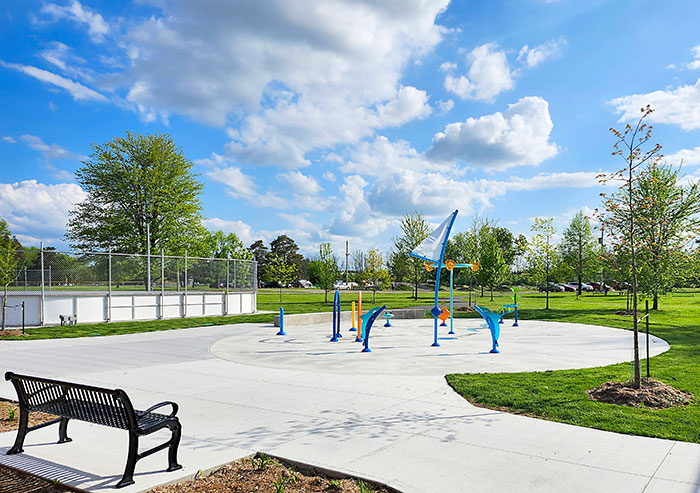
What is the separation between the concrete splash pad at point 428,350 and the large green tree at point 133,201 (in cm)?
2253

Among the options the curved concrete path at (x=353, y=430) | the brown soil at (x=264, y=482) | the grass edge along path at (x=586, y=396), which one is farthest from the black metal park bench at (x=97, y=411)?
the grass edge along path at (x=586, y=396)

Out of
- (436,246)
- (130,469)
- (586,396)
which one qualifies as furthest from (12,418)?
(436,246)

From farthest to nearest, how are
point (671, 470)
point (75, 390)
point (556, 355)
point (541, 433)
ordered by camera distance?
point (556, 355), point (541, 433), point (75, 390), point (671, 470)

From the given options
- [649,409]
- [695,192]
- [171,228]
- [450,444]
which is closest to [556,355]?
[649,409]

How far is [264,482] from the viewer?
4574mm

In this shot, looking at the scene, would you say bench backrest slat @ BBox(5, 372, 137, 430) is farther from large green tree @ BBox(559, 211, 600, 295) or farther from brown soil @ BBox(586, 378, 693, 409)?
large green tree @ BBox(559, 211, 600, 295)

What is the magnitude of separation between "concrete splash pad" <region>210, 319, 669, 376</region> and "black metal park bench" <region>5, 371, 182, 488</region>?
5739mm

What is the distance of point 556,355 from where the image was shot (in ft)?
41.9

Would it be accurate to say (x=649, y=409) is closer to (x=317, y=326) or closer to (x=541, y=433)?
(x=541, y=433)

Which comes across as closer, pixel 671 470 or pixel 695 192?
pixel 671 470

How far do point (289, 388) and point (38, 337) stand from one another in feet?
40.1

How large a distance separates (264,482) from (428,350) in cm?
962

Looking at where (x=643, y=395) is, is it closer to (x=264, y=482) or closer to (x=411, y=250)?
(x=264, y=482)

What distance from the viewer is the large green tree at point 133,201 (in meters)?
37.8
